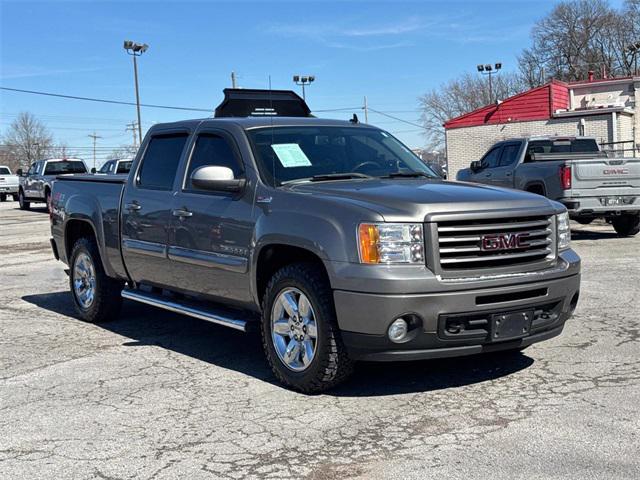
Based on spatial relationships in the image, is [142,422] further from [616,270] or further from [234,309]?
[616,270]

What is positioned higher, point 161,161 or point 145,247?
point 161,161

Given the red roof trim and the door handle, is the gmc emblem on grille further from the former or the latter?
the red roof trim

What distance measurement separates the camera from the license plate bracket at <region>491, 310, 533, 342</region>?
15.8 ft

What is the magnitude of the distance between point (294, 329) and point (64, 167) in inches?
1026

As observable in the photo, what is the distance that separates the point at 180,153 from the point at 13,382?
2339 millimetres

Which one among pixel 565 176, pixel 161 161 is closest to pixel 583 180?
pixel 565 176

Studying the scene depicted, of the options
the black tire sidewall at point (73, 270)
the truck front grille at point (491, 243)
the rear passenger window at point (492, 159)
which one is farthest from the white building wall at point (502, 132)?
the truck front grille at point (491, 243)

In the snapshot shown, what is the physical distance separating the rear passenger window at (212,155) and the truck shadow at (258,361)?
1.46m

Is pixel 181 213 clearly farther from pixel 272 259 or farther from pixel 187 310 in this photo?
pixel 272 259

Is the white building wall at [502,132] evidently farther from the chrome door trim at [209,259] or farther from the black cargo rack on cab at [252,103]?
the chrome door trim at [209,259]

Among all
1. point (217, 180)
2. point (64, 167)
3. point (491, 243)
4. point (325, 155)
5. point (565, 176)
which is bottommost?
point (491, 243)

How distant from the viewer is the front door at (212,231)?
18.5 ft

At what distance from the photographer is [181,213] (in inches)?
247

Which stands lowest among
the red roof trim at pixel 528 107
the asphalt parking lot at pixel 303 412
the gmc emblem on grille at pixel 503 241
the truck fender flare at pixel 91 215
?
the asphalt parking lot at pixel 303 412
